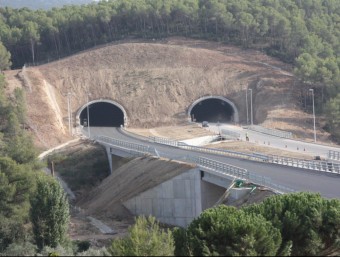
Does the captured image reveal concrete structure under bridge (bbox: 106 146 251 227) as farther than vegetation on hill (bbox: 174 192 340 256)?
Yes

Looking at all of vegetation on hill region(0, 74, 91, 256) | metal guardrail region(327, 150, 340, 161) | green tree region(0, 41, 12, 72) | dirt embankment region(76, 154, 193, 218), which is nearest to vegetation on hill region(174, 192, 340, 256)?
vegetation on hill region(0, 74, 91, 256)

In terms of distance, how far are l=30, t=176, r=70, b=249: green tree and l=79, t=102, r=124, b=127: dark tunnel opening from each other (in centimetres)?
6000

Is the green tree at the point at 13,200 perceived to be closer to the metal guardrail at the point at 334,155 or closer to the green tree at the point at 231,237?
the green tree at the point at 231,237

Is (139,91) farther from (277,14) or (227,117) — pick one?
(277,14)

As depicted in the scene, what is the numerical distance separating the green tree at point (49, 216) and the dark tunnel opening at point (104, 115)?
60.0 metres

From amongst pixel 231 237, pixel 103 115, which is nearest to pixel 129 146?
pixel 103 115

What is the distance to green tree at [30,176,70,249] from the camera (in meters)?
29.7

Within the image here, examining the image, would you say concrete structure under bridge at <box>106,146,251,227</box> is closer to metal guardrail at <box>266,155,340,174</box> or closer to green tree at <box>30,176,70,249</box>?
Answer: metal guardrail at <box>266,155,340,174</box>

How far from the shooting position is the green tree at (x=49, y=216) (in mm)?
29672

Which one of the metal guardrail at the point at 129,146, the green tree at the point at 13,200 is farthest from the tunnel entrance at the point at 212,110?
the green tree at the point at 13,200

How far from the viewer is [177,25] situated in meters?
111

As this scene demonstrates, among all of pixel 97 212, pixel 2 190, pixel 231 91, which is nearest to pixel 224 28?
pixel 231 91

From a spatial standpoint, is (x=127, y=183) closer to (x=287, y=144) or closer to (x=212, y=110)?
(x=287, y=144)

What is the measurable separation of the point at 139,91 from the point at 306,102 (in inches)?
1018
